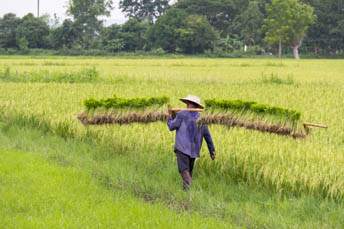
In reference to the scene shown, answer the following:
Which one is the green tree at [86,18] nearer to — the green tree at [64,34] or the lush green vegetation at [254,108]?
the green tree at [64,34]

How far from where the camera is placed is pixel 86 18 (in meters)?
63.2

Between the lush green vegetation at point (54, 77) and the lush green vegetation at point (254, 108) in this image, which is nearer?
the lush green vegetation at point (254, 108)

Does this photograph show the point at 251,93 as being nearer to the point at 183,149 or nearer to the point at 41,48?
the point at 183,149

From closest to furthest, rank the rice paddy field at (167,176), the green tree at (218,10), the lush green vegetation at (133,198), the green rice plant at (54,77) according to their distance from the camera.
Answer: the lush green vegetation at (133,198) < the rice paddy field at (167,176) < the green rice plant at (54,77) < the green tree at (218,10)

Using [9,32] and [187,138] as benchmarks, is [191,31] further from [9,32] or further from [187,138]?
[187,138]

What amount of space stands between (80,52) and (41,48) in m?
6.59

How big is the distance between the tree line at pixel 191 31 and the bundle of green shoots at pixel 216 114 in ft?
159

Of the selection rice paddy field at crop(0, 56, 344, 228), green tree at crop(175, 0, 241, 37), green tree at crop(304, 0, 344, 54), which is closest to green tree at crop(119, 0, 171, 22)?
green tree at crop(175, 0, 241, 37)

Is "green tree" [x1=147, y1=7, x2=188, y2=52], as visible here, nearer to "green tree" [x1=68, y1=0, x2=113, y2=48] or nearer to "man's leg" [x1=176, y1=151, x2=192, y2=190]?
"green tree" [x1=68, y1=0, x2=113, y2=48]

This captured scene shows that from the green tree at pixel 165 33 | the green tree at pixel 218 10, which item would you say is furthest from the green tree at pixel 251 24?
the green tree at pixel 165 33

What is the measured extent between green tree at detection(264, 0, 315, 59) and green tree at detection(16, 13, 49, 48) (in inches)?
972

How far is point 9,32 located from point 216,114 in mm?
55584

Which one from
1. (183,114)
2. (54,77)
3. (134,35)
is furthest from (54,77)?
(134,35)

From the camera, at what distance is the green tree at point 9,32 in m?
61.1
